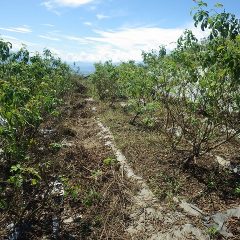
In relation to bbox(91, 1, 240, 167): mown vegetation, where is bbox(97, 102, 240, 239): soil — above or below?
below

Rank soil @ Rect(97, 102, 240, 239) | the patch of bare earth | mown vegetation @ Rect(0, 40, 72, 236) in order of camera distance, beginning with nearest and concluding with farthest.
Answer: mown vegetation @ Rect(0, 40, 72, 236) < the patch of bare earth < soil @ Rect(97, 102, 240, 239)

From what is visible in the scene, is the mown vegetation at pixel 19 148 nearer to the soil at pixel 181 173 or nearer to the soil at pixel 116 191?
the soil at pixel 116 191

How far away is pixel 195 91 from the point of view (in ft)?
25.0

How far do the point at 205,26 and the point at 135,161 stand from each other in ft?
10.9

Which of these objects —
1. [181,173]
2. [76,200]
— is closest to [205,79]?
[181,173]

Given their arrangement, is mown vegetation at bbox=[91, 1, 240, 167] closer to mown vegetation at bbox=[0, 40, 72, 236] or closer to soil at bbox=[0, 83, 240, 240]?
soil at bbox=[0, 83, 240, 240]

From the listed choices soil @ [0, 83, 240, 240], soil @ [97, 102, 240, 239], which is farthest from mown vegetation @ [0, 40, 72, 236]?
soil @ [97, 102, 240, 239]

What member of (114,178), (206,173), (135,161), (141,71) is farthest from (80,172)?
(141,71)

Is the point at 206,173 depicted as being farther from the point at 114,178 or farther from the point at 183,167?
the point at 114,178

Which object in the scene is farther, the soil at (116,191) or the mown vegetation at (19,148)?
the soil at (116,191)

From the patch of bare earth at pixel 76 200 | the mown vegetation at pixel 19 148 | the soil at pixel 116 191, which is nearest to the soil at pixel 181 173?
the soil at pixel 116 191

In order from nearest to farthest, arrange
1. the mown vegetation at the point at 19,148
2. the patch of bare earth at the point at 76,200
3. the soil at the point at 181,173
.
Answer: the mown vegetation at the point at 19,148, the patch of bare earth at the point at 76,200, the soil at the point at 181,173

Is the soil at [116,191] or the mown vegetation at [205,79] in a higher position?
the mown vegetation at [205,79]

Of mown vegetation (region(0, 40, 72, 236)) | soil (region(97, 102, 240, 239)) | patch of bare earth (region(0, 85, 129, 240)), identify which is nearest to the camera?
mown vegetation (region(0, 40, 72, 236))
